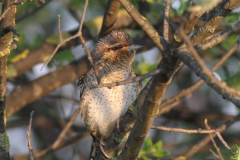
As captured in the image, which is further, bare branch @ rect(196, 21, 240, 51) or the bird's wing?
the bird's wing

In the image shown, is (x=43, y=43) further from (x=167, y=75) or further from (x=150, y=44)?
(x=167, y=75)

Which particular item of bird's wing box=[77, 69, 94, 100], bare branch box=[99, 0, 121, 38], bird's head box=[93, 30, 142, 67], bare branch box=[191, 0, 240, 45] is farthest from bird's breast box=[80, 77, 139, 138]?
bare branch box=[191, 0, 240, 45]

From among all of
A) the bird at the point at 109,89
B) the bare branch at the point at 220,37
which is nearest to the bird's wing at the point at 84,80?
the bird at the point at 109,89

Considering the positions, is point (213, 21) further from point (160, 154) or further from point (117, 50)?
point (160, 154)

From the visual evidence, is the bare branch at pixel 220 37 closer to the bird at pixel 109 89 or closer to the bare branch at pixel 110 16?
the bird at pixel 109 89

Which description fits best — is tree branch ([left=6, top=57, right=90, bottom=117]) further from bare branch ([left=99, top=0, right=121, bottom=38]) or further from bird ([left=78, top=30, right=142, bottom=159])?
bird ([left=78, top=30, right=142, bottom=159])

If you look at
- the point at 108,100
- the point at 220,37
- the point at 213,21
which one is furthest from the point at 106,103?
the point at 220,37

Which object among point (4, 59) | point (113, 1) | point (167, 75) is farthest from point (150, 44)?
point (167, 75)

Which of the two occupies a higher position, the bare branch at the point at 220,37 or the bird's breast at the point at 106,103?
the bird's breast at the point at 106,103
